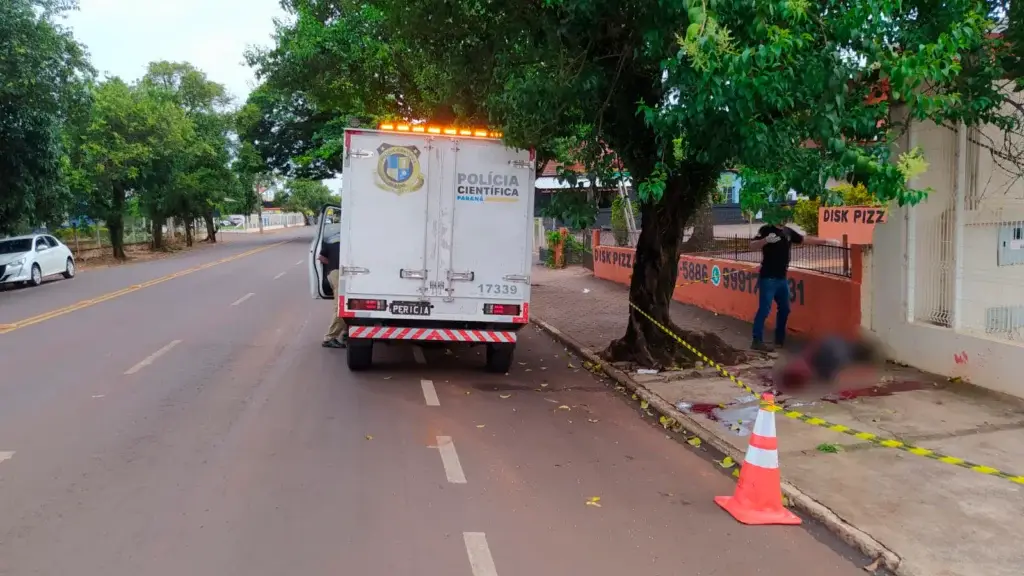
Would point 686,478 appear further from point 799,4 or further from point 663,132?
point 799,4

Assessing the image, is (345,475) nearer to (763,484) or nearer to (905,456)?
(763,484)

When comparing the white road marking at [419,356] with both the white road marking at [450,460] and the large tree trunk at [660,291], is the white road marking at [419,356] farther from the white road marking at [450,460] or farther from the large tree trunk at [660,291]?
the white road marking at [450,460]

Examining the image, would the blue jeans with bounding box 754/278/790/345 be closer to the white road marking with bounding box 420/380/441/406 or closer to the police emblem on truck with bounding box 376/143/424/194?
the white road marking with bounding box 420/380/441/406

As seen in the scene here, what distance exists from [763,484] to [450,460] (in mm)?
2391

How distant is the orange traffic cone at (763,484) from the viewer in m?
5.00

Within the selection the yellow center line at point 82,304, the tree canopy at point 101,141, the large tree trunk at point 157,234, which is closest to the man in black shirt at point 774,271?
the yellow center line at point 82,304

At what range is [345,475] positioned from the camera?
18.6ft

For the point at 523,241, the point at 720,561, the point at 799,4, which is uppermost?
the point at 799,4

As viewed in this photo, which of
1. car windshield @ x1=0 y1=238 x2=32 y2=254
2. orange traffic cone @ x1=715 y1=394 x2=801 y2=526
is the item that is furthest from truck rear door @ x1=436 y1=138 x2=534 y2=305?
car windshield @ x1=0 y1=238 x2=32 y2=254

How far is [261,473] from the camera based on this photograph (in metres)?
5.68

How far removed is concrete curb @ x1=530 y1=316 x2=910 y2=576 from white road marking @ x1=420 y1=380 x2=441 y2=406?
2.24 m

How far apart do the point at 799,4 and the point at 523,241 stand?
4.30 meters

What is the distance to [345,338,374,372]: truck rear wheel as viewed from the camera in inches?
364

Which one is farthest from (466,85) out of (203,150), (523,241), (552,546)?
(203,150)
